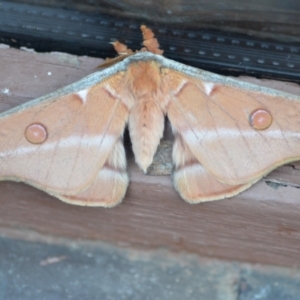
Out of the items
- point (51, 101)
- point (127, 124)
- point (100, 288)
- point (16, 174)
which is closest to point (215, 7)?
point (127, 124)

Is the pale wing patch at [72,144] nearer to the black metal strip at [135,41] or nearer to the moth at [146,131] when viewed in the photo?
the moth at [146,131]

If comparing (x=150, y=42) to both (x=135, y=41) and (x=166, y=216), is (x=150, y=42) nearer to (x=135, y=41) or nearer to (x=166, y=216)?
(x=135, y=41)

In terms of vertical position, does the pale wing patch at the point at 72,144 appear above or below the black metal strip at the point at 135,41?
below

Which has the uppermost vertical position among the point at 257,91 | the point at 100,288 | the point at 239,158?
the point at 257,91

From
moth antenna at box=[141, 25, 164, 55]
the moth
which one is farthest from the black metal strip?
the moth

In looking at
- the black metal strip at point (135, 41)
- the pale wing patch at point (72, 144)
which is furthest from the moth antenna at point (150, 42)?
the pale wing patch at point (72, 144)

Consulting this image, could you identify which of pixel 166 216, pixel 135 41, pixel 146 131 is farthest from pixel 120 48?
pixel 166 216

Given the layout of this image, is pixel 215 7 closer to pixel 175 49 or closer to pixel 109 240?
pixel 175 49
